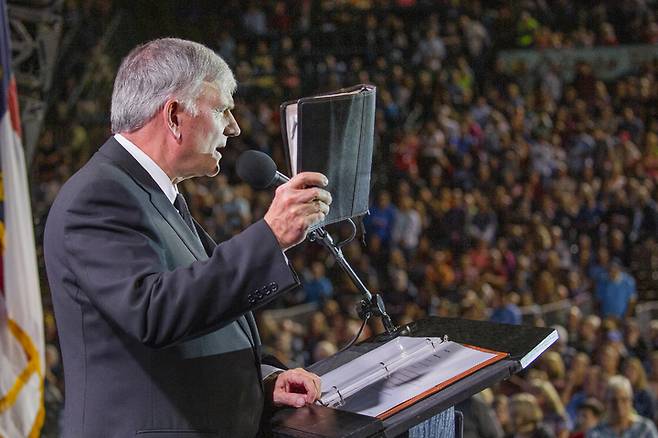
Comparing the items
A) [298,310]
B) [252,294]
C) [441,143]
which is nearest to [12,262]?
[252,294]

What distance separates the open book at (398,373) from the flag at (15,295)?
1917mm

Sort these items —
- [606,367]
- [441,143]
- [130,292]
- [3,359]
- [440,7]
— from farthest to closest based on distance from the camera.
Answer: [440,7], [441,143], [606,367], [3,359], [130,292]

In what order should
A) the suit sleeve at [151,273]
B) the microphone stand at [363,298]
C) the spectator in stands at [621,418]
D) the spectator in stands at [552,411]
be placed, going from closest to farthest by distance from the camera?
the suit sleeve at [151,273] < the microphone stand at [363,298] < the spectator in stands at [621,418] < the spectator in stands at [552,411]

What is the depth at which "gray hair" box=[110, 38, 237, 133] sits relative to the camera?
174cm

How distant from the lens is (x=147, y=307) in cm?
152

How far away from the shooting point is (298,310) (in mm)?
8906

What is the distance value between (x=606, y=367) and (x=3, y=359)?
4.15 m

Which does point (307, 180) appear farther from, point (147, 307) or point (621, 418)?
point (621, 418)

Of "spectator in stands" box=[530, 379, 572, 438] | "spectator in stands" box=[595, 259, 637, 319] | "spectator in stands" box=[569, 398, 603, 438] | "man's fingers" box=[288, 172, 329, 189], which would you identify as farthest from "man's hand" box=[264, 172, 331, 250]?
"spectator in stands" box=[595, 259, 637, 319]

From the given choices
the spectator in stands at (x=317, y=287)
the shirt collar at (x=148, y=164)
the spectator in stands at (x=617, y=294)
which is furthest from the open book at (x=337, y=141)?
the spectator in stands at (x=617, y=294)

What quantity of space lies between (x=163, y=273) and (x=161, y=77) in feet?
1.22

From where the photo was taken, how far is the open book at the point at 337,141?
1645mm

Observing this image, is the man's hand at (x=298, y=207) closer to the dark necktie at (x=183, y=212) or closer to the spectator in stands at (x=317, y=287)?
the dark necktie at (x=183, y=212)

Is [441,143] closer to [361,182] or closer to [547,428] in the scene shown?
[547,428]
